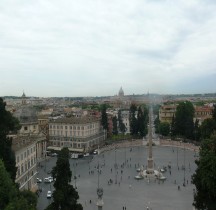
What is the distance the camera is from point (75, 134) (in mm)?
85000

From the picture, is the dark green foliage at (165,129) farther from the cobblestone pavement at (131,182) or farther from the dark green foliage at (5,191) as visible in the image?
the dark green foliage at (5,191)

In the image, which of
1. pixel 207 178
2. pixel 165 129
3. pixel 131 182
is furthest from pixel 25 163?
pixel 165 129

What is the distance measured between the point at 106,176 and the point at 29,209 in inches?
1212

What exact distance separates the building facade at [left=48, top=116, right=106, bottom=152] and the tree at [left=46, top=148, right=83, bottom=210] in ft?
174

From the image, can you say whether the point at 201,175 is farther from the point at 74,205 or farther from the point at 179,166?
the point at 179,166

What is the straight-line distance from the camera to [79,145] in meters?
83.8

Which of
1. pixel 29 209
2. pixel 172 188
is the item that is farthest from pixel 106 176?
pixel 29 209

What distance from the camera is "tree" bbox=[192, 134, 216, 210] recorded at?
30531 mm

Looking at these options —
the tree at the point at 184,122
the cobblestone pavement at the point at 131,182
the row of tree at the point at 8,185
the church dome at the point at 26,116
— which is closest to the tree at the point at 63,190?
the row of tree at the point at 8,185

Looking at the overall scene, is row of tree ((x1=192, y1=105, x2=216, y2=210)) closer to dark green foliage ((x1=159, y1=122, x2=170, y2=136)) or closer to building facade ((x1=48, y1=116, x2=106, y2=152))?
building facade ((x1=48, y1=116, x2=106, y2=152))

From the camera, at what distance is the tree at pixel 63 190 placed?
28845mm

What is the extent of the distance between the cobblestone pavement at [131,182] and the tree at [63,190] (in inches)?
449

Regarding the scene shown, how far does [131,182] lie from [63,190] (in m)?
24.7

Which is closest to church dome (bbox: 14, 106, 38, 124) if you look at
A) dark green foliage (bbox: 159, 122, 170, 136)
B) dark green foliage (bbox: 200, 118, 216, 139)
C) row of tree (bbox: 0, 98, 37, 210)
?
dark green foliage (bbox: 159, 122, 170, 136)
